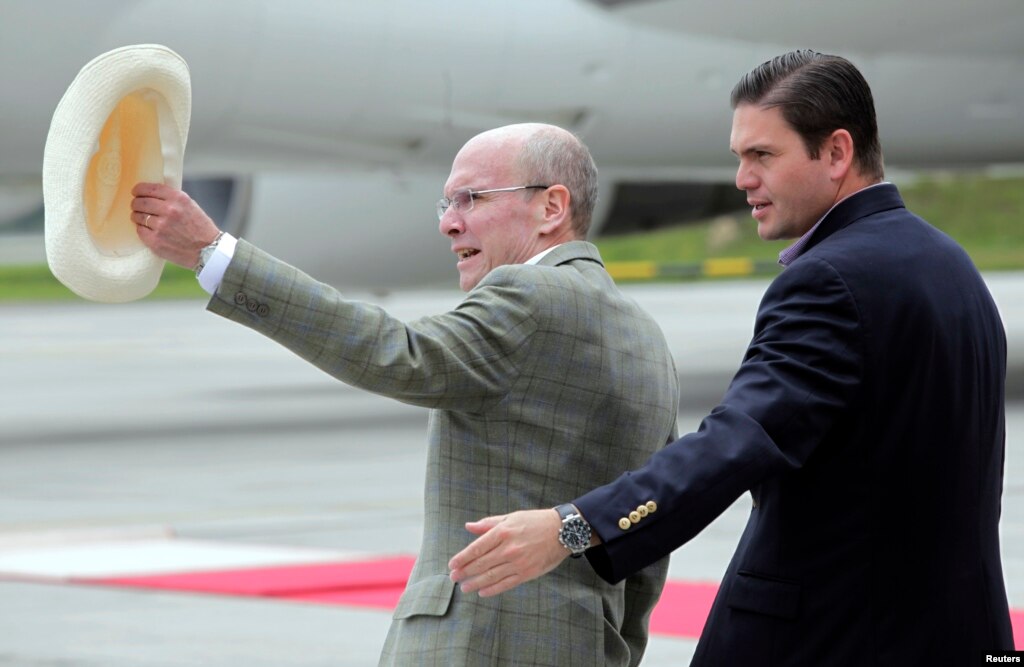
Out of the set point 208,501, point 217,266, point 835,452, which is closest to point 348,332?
point 217,266

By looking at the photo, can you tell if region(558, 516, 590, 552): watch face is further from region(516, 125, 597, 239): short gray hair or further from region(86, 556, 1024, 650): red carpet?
region(86, 556, 1024, 650): red carpet

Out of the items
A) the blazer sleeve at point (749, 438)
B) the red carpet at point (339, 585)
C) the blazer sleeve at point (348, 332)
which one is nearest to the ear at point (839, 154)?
the blazer sleeve at point (749, 438)

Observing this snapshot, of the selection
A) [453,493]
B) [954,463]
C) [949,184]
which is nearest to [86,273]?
[453,493]

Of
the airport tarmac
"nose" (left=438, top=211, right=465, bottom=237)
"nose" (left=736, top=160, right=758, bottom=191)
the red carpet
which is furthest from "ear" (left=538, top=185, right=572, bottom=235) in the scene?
the red carpet

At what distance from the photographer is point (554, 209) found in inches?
99.3

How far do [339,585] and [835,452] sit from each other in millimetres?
4009

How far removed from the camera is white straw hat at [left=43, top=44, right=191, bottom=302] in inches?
88.4

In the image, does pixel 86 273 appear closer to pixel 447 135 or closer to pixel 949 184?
pixel 447 135

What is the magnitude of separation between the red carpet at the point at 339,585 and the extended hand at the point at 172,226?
11.1 feet

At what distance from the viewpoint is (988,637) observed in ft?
7.29

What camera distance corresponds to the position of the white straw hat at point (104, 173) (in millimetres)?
2244

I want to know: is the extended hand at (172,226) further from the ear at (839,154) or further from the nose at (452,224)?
the ear at (839,154)

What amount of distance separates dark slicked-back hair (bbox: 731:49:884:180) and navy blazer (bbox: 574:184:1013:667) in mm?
125

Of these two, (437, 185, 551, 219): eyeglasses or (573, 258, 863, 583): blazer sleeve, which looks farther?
(437, 185, 551, 219): eyeglasses
